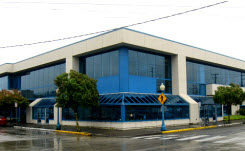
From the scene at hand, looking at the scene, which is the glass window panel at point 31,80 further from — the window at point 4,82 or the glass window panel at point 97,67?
the glass window panel at point 97,67

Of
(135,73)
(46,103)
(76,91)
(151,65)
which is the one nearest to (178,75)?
(151,65)

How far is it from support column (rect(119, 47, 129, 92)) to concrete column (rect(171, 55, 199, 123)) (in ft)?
25.9

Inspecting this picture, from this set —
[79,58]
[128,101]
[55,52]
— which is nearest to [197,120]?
[128,101]

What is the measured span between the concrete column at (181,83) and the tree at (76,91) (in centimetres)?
1178

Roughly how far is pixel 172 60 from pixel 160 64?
2.00 metres

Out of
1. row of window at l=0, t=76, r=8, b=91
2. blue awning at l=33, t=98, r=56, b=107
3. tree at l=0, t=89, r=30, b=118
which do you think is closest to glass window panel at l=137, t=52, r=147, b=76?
blue awning at l=33, t=98, r=56, b=107

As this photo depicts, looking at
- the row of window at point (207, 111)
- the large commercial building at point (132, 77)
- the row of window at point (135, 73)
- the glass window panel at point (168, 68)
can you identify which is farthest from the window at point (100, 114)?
the row of window at point (207, 111)

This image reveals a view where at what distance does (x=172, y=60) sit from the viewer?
34219mm

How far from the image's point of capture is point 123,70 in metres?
28.4

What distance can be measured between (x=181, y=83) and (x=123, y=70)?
9.17m

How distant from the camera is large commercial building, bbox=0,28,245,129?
2811 centimetres

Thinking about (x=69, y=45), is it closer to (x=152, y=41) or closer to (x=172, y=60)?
(x=152, y=41)

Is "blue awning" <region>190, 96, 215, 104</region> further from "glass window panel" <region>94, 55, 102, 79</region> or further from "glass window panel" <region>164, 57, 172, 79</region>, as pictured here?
"glass window panel" <region>94, 55, 102, 79</region>

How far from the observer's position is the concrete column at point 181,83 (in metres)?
33.4
